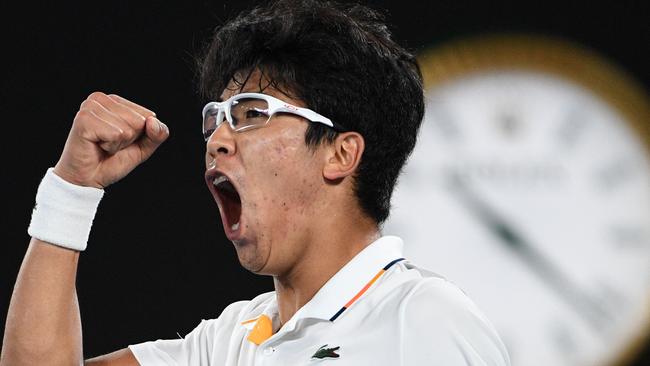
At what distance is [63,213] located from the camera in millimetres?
2098

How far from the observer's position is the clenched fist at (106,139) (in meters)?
2.04

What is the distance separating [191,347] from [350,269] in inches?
17.2

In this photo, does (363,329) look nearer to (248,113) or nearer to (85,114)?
(248,113)

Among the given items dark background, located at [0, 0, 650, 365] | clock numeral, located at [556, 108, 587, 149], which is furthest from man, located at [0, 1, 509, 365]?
clock numeral, located at [556, 108, 587, 149]

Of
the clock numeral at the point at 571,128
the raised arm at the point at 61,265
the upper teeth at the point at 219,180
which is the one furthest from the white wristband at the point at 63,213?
the clock numeral at the point at 571,128

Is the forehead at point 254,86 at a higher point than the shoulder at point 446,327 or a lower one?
higher

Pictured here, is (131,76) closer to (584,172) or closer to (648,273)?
(584,172)

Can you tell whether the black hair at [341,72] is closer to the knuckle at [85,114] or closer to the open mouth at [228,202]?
the open mouth at [228,202]

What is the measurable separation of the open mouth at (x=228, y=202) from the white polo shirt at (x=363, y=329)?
0.62ft

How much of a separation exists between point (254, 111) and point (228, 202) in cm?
22

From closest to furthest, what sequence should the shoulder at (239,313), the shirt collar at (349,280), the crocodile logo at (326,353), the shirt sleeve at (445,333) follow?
1. the shirt sleeve at (445,333)
2. the crocodile logo at (326,353)
3. the shirt collar at (349,280)
4. the shoulder at (239,313)

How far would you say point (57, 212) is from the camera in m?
2.10

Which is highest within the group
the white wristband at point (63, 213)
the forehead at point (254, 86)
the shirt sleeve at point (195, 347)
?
the forehead at point (254, 86)

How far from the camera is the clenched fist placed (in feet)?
6.68
